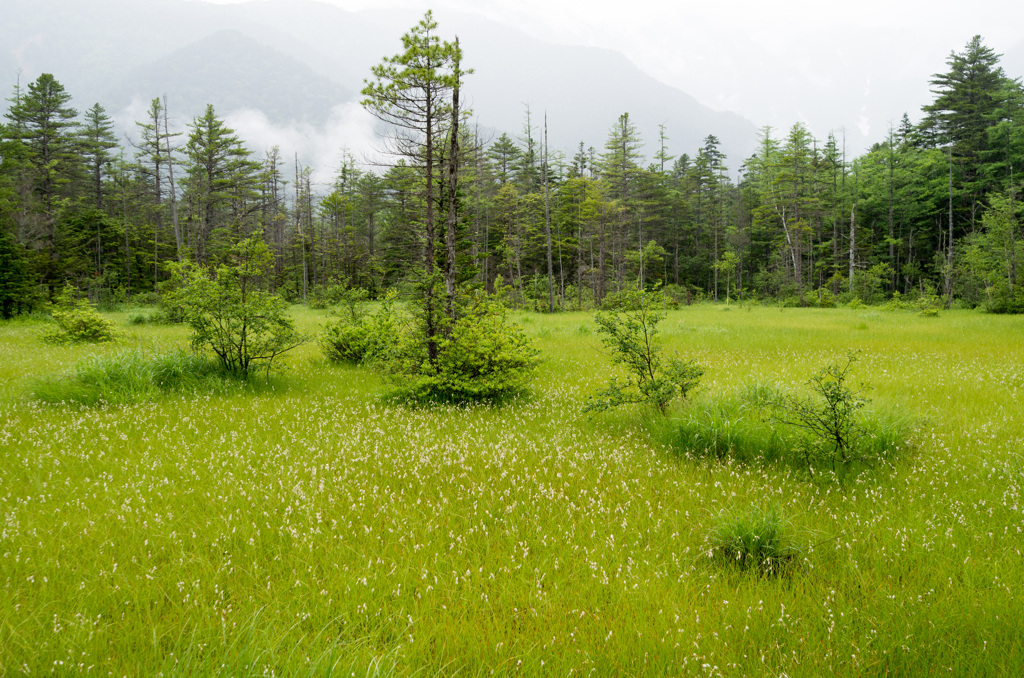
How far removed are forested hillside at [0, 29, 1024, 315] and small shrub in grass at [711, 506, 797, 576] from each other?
3657cm

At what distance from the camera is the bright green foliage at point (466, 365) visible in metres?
7.97

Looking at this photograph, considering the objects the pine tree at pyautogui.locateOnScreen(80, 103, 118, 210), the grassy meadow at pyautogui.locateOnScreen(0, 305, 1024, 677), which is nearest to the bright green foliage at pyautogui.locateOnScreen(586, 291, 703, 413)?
the grassy meadow at pyautogui.locateOnScreen(0, 305, 1024, 677)

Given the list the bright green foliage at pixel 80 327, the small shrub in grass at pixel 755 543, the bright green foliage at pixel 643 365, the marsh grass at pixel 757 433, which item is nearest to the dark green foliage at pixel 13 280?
the bright green foliage at pixel 80 327

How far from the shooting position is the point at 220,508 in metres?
4.07

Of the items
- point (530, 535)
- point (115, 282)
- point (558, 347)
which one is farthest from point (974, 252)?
point (115, 282)

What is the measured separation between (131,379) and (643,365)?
8.98 metres

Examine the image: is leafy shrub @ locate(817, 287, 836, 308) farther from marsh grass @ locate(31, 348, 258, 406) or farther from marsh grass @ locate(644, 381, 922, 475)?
marsh grass @ locate(31, 348, 258, 406)

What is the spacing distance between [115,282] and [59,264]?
51.8ft

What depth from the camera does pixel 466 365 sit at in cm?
829

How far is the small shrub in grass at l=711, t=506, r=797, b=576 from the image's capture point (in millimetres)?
3129

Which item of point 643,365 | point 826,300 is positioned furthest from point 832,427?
point 826,300

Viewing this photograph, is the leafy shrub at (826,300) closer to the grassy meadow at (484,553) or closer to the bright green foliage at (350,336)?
the grassy meadow at (484,553)

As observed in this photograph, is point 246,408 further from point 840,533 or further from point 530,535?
point 840,533

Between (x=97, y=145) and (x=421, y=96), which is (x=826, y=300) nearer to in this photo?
(x=421, y=96)
